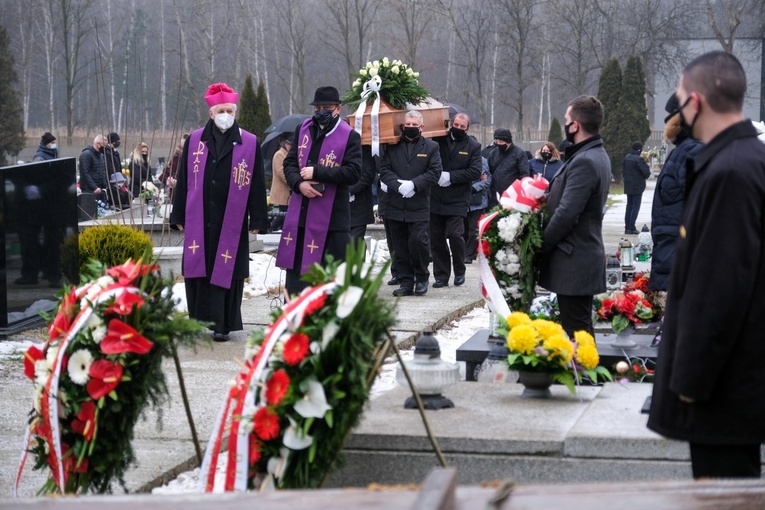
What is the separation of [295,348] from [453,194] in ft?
27.1

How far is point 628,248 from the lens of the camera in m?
10.3

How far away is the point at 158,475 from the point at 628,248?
6.22 m

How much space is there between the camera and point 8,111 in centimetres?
3359

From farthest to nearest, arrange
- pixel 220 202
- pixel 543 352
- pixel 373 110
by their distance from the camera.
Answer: pixel 373 110
pixel 220 202
pixel 543 352

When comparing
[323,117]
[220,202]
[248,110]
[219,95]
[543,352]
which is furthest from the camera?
[248,110]

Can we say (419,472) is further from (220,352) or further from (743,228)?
(220,352)

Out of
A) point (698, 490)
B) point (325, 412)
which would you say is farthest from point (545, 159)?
point (698, 490)

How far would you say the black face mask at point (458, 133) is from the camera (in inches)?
470

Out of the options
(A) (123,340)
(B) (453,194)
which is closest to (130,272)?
(A) (123,340)

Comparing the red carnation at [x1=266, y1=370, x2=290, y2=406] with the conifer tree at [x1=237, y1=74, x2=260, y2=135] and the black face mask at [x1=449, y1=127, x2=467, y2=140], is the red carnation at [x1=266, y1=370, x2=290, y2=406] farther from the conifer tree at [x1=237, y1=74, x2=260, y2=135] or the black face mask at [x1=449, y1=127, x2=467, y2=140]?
the conifer tree at [x1=237, y1=74, x2=260, y2=135]

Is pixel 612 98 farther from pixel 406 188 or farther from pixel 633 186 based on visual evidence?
pixel 406 188

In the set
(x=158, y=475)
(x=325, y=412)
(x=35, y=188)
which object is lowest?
(x=158, y=475)

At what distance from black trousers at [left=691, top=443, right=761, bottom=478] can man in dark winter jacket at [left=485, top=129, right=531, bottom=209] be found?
11.1 metres

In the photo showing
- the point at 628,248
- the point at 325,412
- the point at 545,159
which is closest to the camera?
the point at 325,412
